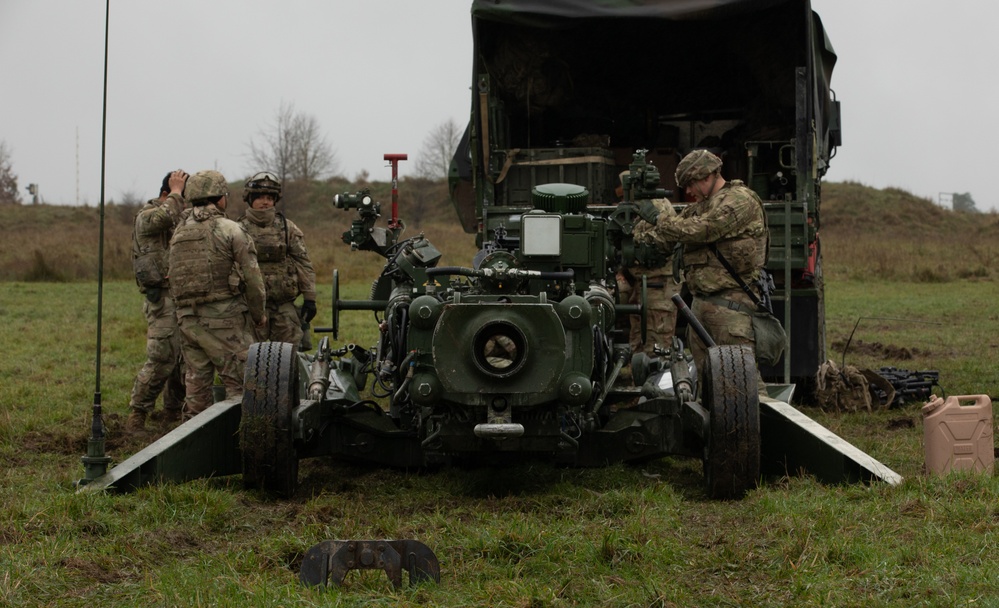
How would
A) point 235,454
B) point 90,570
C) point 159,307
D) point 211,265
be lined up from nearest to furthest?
point 90,570
point 235,454
point 211,265
point 159,307

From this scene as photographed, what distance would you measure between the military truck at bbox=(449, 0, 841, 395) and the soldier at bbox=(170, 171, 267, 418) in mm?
1778

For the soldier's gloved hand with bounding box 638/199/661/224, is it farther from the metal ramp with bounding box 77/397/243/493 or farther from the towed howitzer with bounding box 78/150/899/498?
the metal ramp with bounding box 77/397/243/493

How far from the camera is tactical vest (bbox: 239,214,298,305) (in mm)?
9273

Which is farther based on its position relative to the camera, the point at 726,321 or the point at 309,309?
the point at 309,309

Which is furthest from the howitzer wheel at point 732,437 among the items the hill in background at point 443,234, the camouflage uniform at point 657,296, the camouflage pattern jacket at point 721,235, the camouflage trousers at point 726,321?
the hill in background at point 443,234

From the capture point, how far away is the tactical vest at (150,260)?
29.6 feet

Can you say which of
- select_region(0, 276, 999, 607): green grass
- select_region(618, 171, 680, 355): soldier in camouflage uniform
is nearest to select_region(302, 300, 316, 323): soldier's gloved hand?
select_region(0, 276, 999, 607): green grass

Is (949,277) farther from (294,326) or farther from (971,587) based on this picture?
(971,587)

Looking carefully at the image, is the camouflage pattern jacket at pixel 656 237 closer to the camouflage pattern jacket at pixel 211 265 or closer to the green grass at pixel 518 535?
the green grass at pixel 518 535

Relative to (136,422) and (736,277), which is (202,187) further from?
(736,277)

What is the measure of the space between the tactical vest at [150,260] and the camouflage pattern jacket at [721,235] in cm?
361

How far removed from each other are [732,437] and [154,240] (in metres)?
4.95

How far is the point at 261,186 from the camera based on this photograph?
9.17 m

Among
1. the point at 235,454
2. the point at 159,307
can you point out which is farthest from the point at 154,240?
the point at 235,454
